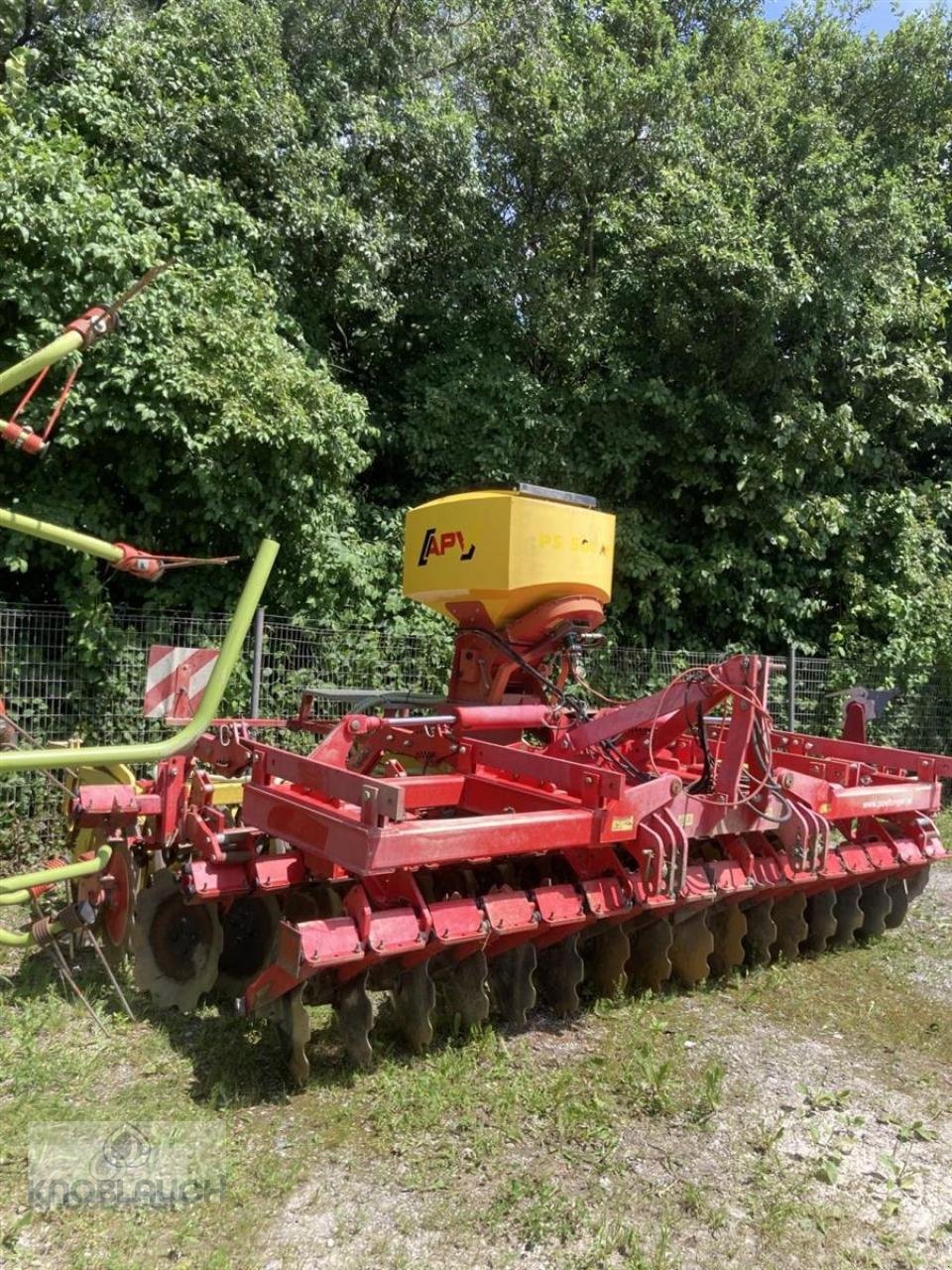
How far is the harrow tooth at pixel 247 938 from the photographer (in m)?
4.05

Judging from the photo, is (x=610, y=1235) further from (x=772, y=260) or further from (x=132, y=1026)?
(x=772, y=260)

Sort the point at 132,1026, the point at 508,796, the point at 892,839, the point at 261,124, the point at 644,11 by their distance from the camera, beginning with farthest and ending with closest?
the point at 644,11 → the point at 261,124 → the point at 892,839 → the point at 508,796 → the point at 132,1026

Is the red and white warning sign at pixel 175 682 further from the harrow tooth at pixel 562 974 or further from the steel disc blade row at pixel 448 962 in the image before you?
the harrow tooth at pixel 562 974

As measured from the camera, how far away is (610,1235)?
8.33ft

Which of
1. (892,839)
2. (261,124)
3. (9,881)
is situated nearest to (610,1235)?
(9,881)

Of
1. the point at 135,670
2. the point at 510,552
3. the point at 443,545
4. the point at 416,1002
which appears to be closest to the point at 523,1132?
the point at 416,1002

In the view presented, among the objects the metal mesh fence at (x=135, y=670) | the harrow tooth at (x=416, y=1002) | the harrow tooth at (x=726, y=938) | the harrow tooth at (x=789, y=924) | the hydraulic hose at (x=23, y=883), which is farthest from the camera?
the metal mesh fence at (x=135, y=670)

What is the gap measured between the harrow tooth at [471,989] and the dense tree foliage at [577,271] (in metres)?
4.42

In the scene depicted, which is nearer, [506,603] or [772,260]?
[506,603]

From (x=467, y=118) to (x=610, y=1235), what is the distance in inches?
400

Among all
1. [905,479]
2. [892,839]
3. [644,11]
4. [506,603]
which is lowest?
[892,839]

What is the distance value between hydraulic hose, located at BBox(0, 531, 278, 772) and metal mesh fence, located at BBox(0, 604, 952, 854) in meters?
3.98

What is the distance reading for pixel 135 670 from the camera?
250 inches

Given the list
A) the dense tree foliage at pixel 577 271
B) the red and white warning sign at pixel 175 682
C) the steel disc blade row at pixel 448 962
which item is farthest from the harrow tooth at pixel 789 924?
the dense tree foliage at pixel 577 271
